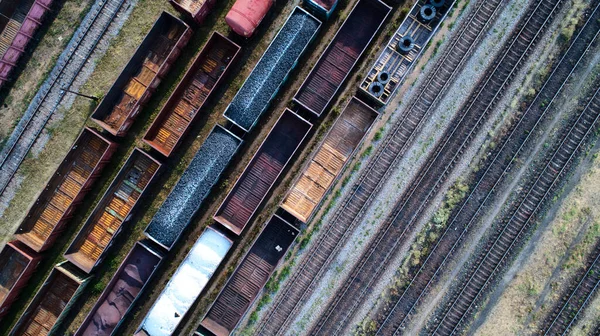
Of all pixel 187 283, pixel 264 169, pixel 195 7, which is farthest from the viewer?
pixel 195 7

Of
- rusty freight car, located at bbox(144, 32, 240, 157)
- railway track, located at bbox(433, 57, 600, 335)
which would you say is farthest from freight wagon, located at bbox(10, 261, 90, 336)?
railway track, located at bbox(433, 57, 600, 335)

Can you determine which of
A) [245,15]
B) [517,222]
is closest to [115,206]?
[245,15]

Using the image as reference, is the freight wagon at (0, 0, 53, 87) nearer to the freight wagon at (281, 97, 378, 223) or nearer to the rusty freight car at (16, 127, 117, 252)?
the rusty freight car at (16, 127, 117, 252)

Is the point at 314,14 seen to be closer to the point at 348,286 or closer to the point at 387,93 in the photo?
the point at 387,93

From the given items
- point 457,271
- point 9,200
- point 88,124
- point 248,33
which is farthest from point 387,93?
point 9,200

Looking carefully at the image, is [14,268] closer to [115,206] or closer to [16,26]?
[115,206]

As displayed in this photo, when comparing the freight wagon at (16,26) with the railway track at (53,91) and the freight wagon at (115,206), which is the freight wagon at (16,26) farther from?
the freight wagon at (115,206)
